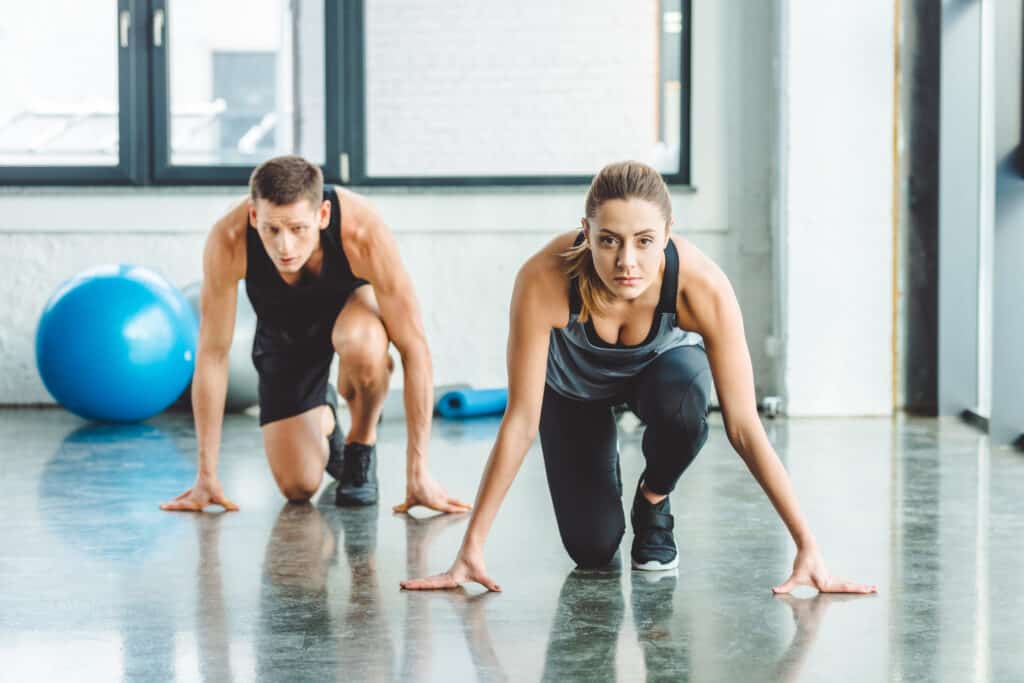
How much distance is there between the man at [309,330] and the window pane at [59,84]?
286cm

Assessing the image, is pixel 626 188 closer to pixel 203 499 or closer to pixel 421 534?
pixel 421 534

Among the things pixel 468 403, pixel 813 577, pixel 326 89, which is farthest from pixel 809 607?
pixel 326 89

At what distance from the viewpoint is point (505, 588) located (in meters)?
2.59

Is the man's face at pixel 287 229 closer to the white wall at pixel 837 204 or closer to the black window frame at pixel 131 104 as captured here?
the white wall at pixel 837 204

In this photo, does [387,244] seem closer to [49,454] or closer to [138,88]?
[49,454]

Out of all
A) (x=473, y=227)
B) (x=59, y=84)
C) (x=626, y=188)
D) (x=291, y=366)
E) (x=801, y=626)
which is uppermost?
(x=59, y=84)

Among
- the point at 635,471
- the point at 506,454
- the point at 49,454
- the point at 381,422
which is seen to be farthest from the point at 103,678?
the point at 381,422

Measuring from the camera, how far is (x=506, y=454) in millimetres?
2404

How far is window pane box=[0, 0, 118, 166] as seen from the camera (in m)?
6.05

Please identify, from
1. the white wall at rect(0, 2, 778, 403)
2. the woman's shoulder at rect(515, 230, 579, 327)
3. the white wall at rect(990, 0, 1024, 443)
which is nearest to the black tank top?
the woman's shoulder at rect(515, 230, 579, 327)

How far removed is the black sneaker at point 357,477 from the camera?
3.52 meters

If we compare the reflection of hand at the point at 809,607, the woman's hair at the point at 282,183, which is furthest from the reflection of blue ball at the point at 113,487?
the reflection of hand at the point at 809,607

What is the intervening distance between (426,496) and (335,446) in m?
0.59

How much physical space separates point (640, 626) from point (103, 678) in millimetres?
887
